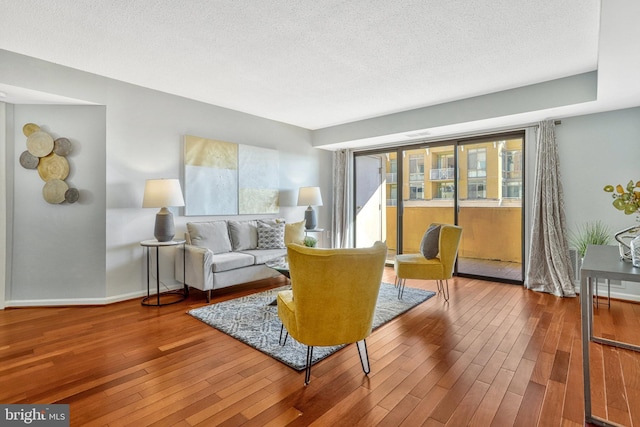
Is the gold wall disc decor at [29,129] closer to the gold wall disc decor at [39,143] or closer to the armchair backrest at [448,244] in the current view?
the gold wall disc decor at [39,143]

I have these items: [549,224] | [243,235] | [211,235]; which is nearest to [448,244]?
[549,224]

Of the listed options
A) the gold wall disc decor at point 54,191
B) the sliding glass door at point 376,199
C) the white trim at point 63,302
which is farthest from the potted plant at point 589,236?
the gold wall disc decor at point 54,191

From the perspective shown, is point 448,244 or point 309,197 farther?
point 309,197

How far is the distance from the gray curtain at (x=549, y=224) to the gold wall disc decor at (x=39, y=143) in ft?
19.0

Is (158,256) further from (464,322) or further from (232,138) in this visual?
(464,322)

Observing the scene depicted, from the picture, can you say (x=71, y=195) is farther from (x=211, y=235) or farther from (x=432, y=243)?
(x=432, y=243)

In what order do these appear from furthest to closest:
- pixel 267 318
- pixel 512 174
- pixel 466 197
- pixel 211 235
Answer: pixel 466 197
pixel 512 174
pixel 211 235
pixel 267 318

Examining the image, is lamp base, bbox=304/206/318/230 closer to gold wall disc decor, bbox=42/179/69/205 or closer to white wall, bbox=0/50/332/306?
white wall, bbox=0/50/332/306

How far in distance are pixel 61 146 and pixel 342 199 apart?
4.29m

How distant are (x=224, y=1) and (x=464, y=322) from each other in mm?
3358

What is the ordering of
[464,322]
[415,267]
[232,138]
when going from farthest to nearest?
[232,138], [415,267], [464,322]

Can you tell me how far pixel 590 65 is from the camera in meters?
3.11

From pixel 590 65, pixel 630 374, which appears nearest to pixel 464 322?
pixel 630 374

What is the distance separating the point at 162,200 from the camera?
3492mm
